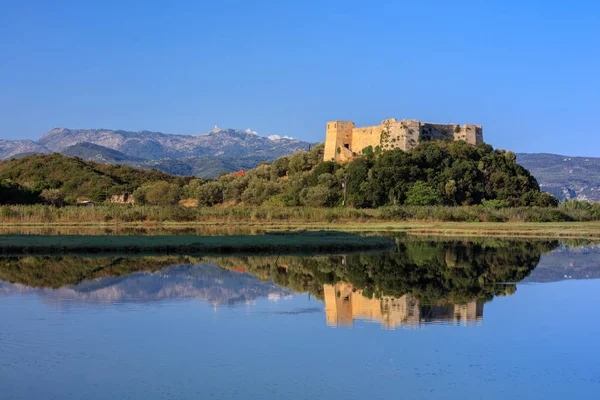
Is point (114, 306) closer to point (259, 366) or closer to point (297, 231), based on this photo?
point (259, 366)

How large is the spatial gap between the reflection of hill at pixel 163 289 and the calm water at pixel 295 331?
0.05 meters

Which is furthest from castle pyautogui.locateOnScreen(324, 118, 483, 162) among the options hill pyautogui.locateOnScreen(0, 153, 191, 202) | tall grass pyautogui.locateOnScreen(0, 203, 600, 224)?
hill pyautogui.locateOnScreen(0, 153, 191, 202)

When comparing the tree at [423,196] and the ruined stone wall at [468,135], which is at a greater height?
the ruined stone wall at [468,135]

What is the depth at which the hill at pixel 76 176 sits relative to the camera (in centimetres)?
9544

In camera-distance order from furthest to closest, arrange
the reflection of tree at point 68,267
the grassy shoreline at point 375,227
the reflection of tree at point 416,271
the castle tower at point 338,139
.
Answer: the castle tower at point 338,139 < the grassy shoreline at point 375,227 < the reflection of tree at point 68,267 < the reflection of tree at point 416,271

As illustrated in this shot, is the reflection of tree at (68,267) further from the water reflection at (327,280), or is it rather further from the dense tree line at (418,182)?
the dense tree line at (418,182)

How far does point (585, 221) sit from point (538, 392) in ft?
165

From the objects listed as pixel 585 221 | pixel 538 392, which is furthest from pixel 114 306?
pixel 585 221

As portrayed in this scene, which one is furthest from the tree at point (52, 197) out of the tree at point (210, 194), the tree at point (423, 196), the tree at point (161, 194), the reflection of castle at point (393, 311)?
the reflection of castle at point (393, 311)

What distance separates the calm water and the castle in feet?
168

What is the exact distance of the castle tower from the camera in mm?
81875

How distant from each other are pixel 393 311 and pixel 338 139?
216 ft

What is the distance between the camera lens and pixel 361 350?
13.3 m

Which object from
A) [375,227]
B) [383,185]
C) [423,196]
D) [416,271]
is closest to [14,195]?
[383,185]
